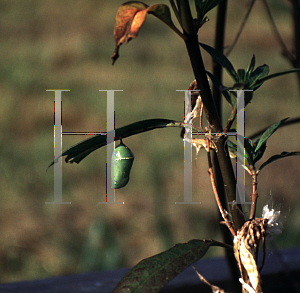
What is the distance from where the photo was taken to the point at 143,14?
28 cm

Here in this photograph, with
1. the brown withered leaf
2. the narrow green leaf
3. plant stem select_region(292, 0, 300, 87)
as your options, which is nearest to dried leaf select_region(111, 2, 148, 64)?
the brown withered leaf

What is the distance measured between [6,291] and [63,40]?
A: 4.69ft

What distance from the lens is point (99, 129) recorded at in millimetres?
1469

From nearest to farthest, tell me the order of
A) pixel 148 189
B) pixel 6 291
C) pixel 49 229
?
pixel 6 291 → pixel 49 229 → pixel 148 189

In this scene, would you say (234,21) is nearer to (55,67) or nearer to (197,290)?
(55,67)

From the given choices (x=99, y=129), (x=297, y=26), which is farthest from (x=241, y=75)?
(x=99, y=129)

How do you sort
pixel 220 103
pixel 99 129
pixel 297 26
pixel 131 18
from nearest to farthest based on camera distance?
pixel 131 18, pixel 220 103, pixel 297 26, pixel 99 129

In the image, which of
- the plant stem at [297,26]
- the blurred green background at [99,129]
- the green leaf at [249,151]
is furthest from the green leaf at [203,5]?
the blurred green background at [99,129]

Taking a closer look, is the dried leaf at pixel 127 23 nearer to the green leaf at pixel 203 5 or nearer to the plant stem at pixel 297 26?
the green leaf at pixel 203 5

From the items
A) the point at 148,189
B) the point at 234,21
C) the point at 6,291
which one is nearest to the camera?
the point at 6,291

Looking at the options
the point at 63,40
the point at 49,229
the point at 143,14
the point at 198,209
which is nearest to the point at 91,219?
the point at 49,229

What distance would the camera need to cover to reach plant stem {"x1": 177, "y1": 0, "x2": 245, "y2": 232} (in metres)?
0.32

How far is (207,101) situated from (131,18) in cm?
10

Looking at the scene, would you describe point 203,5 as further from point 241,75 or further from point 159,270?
point 159,270
